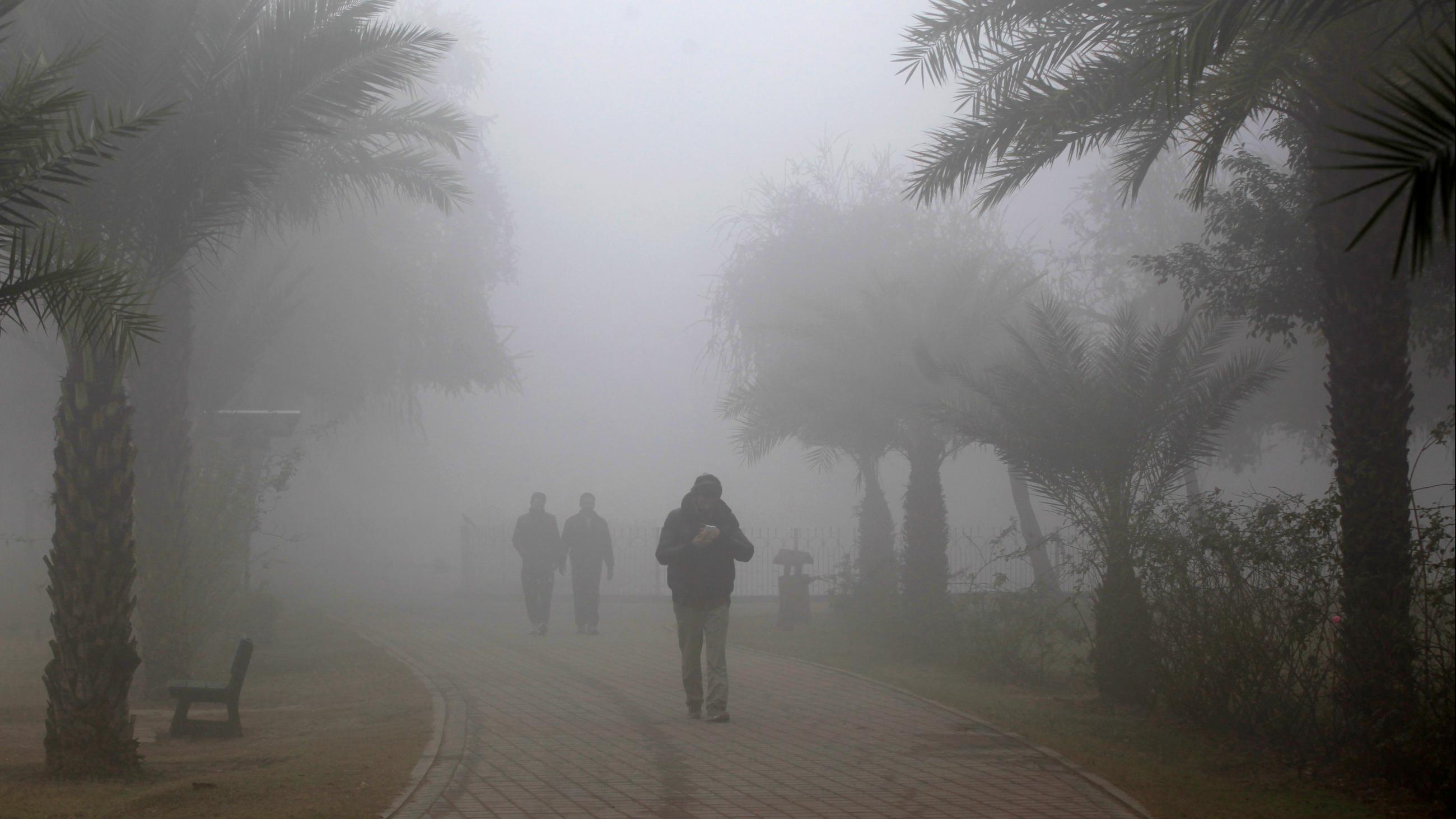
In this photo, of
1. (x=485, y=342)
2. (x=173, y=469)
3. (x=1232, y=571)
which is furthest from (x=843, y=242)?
(x=1232, y=571)

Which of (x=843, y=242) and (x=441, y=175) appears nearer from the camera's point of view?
(x=441, y=175)

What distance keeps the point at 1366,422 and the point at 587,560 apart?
11.4m

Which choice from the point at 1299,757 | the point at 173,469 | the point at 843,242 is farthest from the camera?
the point at 843,242

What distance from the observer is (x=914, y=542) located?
16.8 metres

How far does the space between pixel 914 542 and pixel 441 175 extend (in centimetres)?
816

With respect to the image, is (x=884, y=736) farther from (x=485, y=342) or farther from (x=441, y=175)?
(x=485, y=342)

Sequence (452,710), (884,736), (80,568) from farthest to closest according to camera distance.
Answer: (452,710) < (884,736) < (80,568)

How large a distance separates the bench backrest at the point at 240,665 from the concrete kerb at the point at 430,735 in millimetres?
1511

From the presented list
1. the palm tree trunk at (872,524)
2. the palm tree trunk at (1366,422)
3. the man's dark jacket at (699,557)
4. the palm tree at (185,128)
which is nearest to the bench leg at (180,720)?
the palm tree at (185,128)

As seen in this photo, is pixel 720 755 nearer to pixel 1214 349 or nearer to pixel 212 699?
pixel 212 699

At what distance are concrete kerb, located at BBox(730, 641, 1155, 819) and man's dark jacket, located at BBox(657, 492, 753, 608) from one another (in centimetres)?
215

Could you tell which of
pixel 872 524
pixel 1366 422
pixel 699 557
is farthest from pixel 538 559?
pixel 1366 422

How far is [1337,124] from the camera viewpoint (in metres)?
7.39

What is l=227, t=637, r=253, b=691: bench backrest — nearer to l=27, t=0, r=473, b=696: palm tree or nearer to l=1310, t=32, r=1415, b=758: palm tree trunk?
l=27, t=0, r=473, b=696: palm tree
